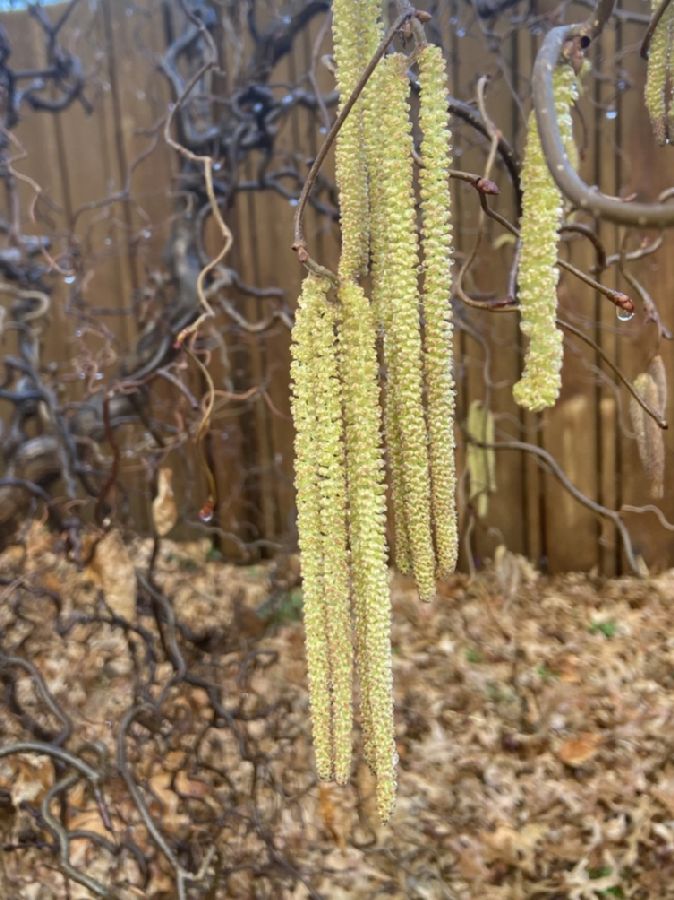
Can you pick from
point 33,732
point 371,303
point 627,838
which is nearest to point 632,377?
point 627,838

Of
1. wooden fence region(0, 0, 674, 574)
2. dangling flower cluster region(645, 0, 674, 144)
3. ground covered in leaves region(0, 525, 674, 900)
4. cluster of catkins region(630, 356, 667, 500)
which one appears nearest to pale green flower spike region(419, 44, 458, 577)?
dangling flower cluster region(645, 0, 674, 144)

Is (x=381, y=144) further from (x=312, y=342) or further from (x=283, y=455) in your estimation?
(x=283, y=455)

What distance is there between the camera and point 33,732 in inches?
78.5

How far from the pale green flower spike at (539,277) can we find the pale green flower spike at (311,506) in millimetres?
181

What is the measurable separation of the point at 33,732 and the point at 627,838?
57.8 inches

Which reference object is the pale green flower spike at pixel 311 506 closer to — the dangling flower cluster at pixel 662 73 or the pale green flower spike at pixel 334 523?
the pale green flower spike at pixel 334 523

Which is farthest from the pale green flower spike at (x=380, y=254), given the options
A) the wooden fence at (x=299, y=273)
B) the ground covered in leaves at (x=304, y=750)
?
the wooden fence at (x=299, y=273)

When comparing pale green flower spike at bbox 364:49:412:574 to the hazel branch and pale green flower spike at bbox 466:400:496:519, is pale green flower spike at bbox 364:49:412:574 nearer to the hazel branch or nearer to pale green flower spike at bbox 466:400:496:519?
the hazel branch

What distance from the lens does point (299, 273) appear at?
3.36 meters

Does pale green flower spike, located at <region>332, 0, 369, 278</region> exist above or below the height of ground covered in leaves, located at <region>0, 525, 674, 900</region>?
above

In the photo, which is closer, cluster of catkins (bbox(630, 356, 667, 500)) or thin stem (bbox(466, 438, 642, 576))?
cluster of catkins (bbox(630, 356, 667, 500))

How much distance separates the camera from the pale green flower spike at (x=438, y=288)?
0.72m

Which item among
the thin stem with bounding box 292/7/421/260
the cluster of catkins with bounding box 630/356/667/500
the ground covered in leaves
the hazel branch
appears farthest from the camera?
the ground covered in leaves

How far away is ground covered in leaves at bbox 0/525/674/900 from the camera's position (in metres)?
1.95
